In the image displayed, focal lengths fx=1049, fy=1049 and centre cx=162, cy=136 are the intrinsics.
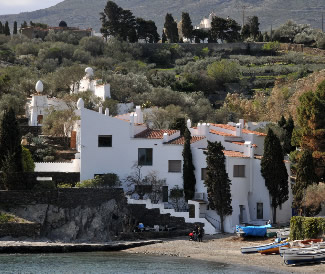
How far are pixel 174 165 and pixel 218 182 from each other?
4261 millimetres

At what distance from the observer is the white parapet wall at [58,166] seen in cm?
6350

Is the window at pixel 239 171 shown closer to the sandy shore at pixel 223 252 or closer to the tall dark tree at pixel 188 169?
the tall dark tree at pixel 188 169

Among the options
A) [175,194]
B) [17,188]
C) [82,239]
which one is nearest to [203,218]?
[175,194]

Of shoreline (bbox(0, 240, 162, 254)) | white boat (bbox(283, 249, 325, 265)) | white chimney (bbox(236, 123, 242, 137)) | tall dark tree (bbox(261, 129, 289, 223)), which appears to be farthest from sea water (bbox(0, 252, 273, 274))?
white chimney (bbox(236, 123, 242, 137))

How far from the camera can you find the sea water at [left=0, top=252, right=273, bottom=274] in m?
47.2

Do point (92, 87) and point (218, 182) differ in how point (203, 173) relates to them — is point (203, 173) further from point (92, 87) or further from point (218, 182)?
point (92, 87)

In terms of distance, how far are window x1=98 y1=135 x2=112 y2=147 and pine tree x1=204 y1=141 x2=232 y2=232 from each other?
671 centimetres

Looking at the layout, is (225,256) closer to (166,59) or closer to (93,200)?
(93,200)

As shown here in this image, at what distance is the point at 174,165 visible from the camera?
203 ft

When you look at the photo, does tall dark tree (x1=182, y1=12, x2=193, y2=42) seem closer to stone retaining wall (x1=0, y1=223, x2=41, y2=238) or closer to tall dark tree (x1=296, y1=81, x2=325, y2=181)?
tall dark tree (x1=296, y1=81, x2=325, y2=181)

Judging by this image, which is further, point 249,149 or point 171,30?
point 171,30

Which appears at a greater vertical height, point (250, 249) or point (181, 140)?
point (181, 140)

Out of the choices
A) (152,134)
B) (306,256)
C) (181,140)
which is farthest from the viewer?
(152,134)

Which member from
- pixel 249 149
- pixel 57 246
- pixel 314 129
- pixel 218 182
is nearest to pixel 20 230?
pixel 57 246
